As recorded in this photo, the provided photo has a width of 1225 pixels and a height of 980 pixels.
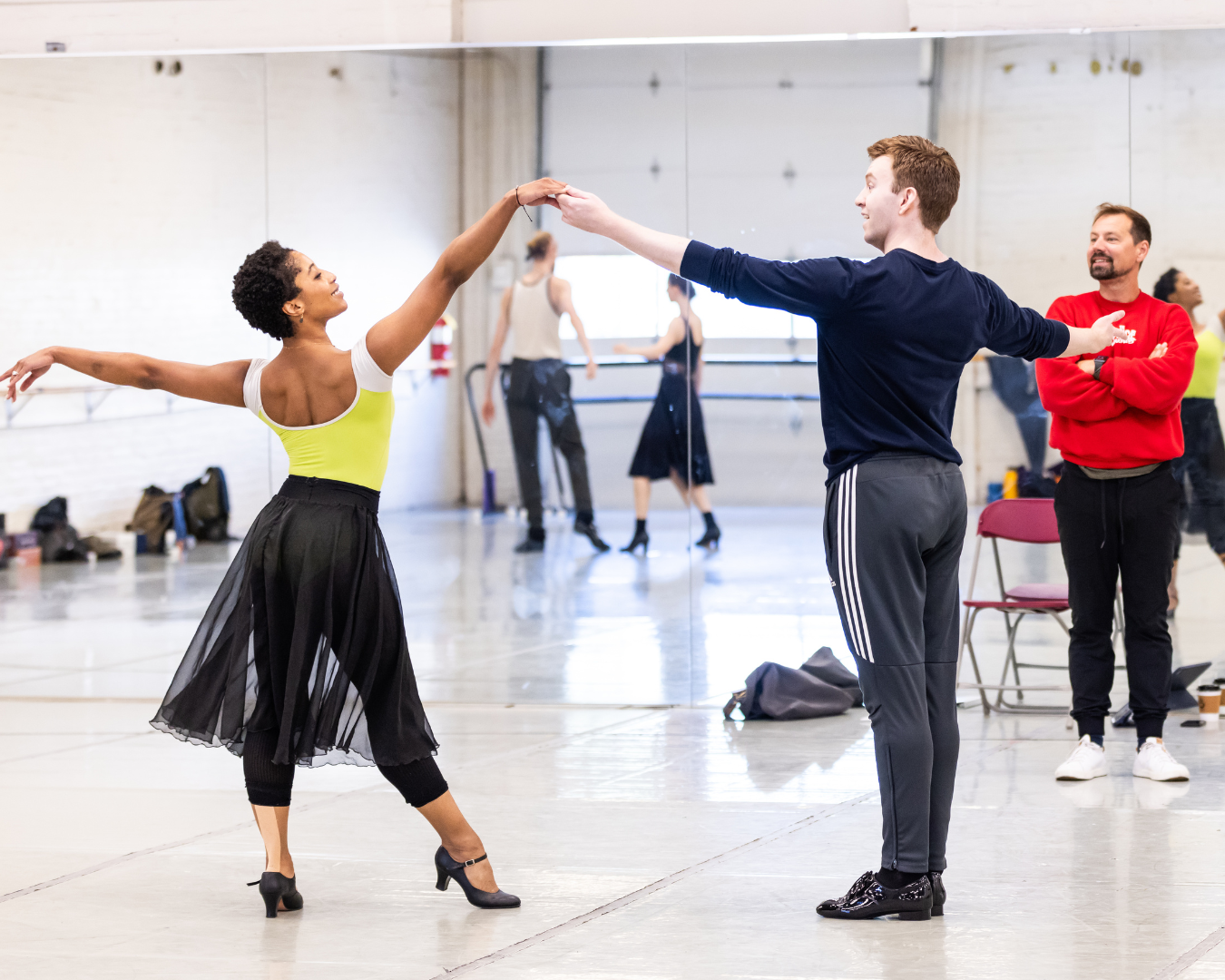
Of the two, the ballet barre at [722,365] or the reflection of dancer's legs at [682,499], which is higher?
the ballet barre at [722,365]

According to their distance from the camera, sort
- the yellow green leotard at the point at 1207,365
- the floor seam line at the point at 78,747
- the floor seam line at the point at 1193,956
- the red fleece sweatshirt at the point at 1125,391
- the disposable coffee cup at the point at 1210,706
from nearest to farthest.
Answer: the floor seam line at the point at 1193,956 < the red fleece sweatshirt at the point at 1125,391 < the floor seam line at the point at 78,747 < the disposable coffee cup at the point at 1210,706 < the yellow green leotard at the point at 1207,365

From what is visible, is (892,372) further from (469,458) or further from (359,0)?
(359,0)

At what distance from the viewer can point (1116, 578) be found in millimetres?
4805

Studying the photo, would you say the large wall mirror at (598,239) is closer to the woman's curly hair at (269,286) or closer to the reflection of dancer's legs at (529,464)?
the reflection of dancer's legs at (529,464)

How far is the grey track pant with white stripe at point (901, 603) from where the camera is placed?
3277 millimetres

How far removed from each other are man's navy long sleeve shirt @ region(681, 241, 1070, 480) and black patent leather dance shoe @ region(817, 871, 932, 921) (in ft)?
3.09

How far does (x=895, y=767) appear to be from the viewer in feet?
10.9

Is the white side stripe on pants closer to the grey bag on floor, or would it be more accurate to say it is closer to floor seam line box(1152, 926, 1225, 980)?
floor seam line box(1152, 926, 1225, 980)

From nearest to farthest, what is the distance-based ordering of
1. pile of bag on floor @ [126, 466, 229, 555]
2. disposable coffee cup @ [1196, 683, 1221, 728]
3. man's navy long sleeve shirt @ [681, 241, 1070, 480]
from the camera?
man's navy long sleeve shirt @ [681, 241, 1070, 480] → disposable coffee cup @ [1196, 683, 1221, 728] → pile of bag on floor @ [126, 466, 229, 555]

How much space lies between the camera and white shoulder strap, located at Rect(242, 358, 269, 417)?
3.52 m

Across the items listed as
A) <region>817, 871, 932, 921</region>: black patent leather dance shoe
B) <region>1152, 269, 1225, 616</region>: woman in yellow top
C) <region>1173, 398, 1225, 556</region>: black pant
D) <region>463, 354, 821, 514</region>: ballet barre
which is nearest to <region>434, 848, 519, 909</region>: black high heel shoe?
<region>817, 871, 932, 921</region>: black patent leather dance shoe

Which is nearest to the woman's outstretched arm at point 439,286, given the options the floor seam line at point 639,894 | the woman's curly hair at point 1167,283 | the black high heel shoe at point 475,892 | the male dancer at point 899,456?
the male dancer at point 899,456

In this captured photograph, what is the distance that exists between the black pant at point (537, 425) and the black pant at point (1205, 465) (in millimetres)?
2413

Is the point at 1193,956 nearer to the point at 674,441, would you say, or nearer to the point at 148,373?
the point at 148,373
